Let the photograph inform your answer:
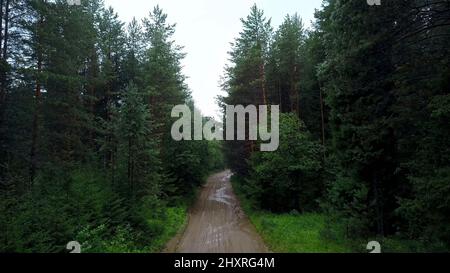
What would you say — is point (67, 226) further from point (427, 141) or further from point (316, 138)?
point (316, 138)

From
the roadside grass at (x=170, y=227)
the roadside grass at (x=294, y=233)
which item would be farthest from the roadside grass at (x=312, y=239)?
the roadside grass at (x=170, y=227)

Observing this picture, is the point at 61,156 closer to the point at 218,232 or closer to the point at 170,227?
the point at 170,227

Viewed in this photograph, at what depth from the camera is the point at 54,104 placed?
1986 centimetres

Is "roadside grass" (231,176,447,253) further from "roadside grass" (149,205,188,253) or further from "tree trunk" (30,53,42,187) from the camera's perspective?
"tree trunk" (30,53,42,187)

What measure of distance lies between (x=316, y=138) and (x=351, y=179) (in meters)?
12.2

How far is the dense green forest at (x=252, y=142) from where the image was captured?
10047 mm

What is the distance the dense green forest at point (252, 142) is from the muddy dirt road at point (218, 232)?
974 millimetres

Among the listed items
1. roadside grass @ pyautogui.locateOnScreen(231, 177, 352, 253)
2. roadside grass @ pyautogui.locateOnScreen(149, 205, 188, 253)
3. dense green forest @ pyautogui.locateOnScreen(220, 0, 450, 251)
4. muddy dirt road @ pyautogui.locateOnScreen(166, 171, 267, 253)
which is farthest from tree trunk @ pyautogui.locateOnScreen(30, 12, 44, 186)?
dense green forest @ pyautogui.locateOnScreen(220, 0, 450, 251)

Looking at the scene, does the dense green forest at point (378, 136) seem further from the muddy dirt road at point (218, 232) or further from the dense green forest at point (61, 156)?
the dense green forest at point (61, 156)

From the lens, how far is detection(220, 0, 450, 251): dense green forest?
9.64m

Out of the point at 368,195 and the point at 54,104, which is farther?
the point at 54,104

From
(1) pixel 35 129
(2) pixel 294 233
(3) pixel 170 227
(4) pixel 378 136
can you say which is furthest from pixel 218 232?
(1) pixel 35 129
